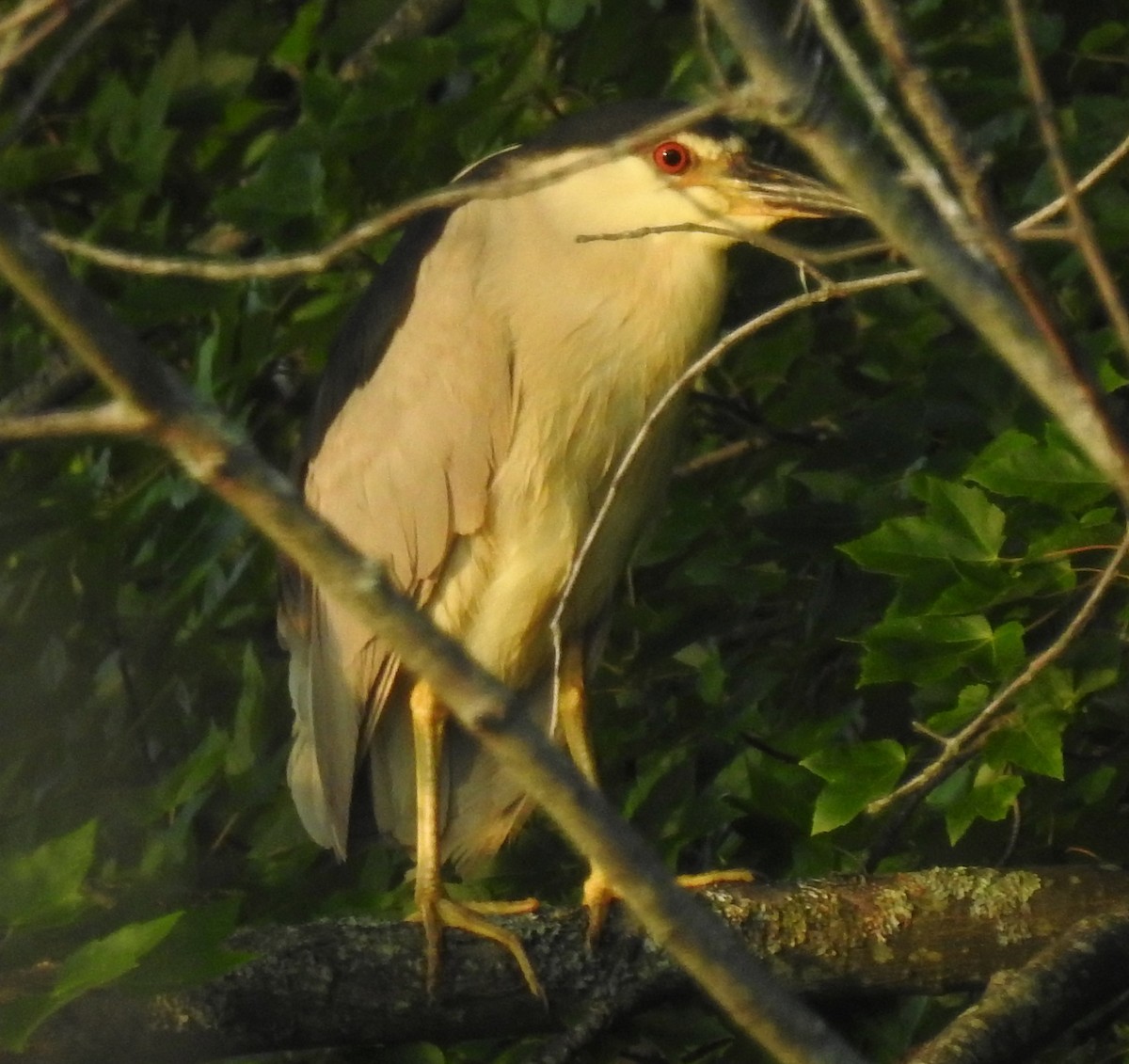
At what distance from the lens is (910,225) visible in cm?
100

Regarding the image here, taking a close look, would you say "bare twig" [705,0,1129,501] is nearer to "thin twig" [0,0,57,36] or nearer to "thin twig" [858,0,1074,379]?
"thin twig" [858,0,1074,379]

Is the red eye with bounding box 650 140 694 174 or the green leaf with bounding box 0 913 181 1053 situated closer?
the green leaf with bounding box 0 913 181 1053

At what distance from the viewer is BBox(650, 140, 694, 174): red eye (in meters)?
2.72

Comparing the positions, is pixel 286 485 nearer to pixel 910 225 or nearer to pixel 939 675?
pixel 910 225

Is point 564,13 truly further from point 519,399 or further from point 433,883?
point 433,883

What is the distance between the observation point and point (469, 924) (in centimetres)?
239

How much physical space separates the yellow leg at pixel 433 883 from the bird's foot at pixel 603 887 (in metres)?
0.09

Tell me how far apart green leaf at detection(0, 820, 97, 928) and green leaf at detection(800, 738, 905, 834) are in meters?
0.77

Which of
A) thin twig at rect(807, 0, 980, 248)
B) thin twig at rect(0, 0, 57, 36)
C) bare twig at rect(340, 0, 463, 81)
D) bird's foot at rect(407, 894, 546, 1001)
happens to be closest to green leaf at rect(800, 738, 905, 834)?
bird's foot at rect(407, 894, 546, 1001)

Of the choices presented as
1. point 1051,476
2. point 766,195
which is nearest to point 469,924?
point 1051,476

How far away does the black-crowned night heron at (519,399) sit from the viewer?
2709 mm

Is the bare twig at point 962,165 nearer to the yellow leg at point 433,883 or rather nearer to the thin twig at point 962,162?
the thin twig at point 962,162

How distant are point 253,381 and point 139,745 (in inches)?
24.6

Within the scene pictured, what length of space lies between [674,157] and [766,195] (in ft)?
0.50
